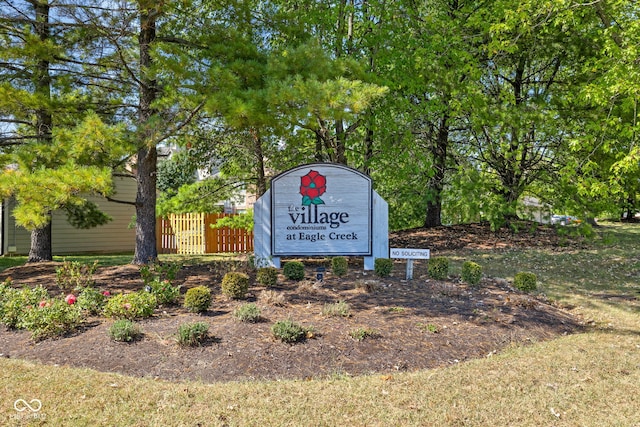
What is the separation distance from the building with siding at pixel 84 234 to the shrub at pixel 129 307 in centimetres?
960

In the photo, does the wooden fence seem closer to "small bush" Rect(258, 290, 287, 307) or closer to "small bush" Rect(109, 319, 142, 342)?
"small bush" Rect(258, 290, 287, 307)

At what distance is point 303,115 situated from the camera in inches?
262

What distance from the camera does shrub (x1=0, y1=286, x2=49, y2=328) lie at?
17.5ft

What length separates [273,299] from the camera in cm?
604

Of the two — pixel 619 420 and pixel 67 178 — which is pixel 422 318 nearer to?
pixel 619 420

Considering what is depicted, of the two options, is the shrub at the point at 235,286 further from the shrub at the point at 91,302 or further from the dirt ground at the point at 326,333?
the shrub at the point at 91,302

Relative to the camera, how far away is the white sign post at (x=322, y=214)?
28.0 feet

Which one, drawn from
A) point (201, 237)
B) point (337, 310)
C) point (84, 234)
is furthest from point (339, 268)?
point (84, 234)

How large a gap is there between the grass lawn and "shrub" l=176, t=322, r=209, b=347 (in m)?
0.63

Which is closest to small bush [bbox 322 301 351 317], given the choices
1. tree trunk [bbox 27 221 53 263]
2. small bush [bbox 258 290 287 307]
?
small bush [bbox 258 290 287 307]

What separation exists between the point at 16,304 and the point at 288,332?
320cm

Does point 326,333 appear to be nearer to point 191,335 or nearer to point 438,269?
point 191,335

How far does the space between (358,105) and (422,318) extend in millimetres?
2829

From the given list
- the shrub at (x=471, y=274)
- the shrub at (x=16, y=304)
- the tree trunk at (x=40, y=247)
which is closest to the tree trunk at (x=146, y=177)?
the tree trunk at (x=40, y=247)
